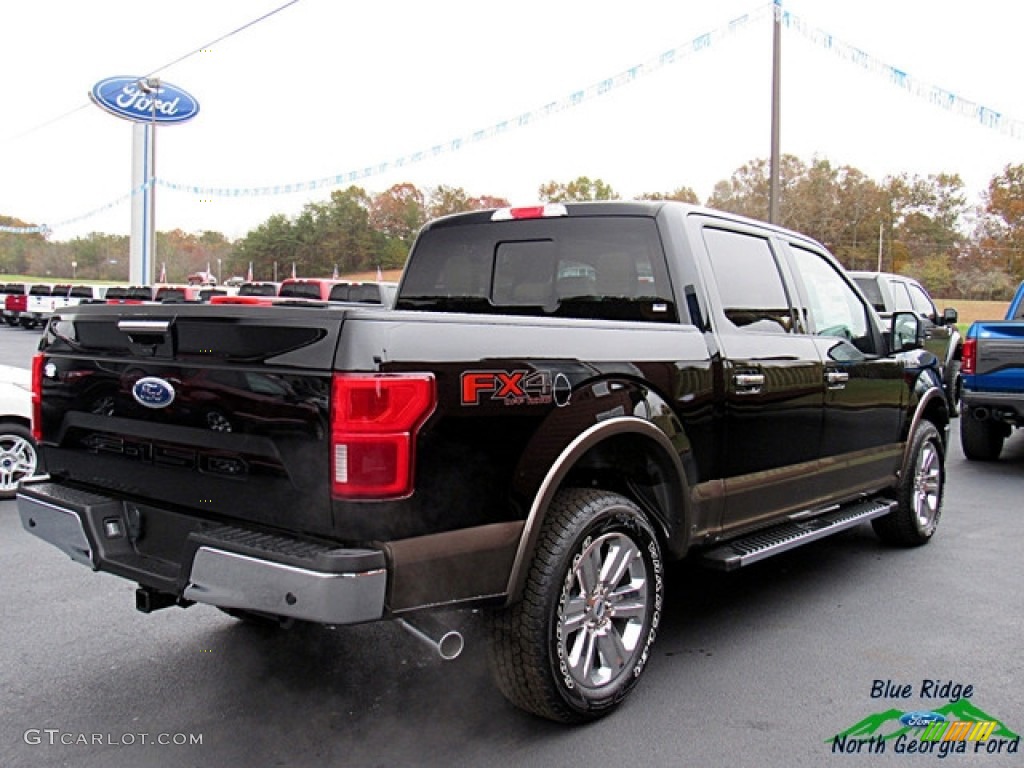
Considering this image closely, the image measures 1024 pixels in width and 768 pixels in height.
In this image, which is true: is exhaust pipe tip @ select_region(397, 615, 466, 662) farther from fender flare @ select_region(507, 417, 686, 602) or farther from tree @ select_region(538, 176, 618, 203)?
tree @ select_region(538, 176, 618, 203)

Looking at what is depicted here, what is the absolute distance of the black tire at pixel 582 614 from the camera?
314cm

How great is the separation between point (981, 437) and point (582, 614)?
301 inches

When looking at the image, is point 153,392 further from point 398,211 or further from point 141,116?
point 398,211

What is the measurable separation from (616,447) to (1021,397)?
6489 millimetres

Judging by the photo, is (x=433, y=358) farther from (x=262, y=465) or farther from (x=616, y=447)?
(x=616, y=447)

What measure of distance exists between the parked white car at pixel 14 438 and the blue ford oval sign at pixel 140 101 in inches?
1131

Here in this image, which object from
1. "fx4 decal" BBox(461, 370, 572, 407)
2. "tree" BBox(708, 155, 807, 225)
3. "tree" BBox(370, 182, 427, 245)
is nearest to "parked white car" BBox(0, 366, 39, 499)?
"fx4 decal" BBox(461, 370, 572, 407)

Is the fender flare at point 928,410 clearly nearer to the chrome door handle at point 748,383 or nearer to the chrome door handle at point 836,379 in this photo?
the chrome door handle at point 836,379

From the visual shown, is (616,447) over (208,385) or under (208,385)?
under

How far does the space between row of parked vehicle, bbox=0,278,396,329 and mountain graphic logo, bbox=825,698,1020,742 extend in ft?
28.7

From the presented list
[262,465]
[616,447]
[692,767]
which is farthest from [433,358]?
[692,767]

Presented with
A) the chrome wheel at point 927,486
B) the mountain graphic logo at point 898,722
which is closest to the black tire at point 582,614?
the mountain graphic logo at point 898,722

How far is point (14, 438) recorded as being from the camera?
A: 668 centimetres

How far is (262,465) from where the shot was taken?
2873 mm
